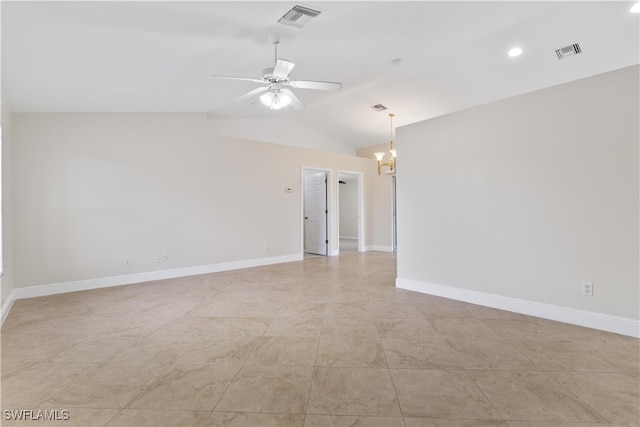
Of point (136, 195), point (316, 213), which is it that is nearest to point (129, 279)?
point (136, 195)

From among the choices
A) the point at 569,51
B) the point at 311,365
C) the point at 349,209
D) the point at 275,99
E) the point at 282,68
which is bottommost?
the point at 311,365

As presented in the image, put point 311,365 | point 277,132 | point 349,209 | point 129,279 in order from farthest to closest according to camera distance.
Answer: point 349,209, point 277,132, point 129,279, point 311,365

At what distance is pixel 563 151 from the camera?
297 centimetres

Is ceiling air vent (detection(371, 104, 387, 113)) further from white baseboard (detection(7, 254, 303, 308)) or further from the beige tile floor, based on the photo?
the beige tile floor

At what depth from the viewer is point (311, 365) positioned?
2.19m

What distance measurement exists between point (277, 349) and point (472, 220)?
272cm

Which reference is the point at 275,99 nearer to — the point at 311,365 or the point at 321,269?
the point at 311,365

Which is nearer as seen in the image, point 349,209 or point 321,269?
point 321,269

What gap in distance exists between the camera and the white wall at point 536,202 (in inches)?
106

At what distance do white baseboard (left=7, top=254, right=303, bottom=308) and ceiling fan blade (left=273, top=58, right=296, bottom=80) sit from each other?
12.4ft

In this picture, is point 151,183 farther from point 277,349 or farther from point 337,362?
point 337,362

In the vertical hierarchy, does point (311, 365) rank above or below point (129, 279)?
below

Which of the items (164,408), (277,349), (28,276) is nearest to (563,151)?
(277,349)

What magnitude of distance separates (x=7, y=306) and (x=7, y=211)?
A: 45.4 inches
